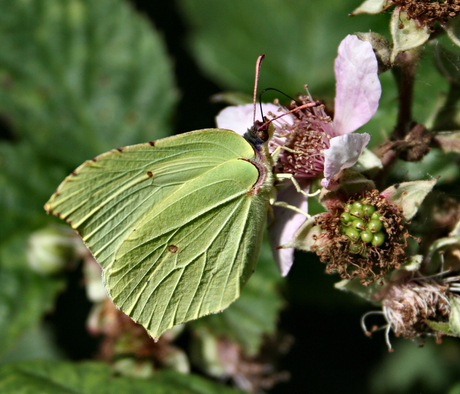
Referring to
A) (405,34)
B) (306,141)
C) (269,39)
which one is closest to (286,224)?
(306,141)

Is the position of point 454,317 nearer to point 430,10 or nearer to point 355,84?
point 355,84

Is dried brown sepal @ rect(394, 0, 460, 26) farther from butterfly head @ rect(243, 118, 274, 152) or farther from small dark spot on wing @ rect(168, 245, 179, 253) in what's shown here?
small dark spot on wing @ rect(168, 245, 179, 253)

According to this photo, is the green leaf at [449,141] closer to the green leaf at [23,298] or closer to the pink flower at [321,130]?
the pink flower at [321,130]

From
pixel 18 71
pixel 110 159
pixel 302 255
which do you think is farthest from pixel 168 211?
pixel 18 71

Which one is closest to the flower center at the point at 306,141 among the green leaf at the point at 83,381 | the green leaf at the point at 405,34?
the green leaf at the point at 405,34

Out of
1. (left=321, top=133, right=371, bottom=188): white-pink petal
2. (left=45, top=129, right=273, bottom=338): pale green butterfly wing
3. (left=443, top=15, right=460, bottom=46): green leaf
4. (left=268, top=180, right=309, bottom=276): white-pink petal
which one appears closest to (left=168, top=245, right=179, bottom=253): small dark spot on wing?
(left=45, top=129, right=273, bottom=338): pale green butterfly wing

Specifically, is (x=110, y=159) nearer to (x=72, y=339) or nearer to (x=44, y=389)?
(x=44, y=389)

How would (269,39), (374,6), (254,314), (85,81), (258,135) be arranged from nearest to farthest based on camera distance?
1. (374,6)
2. (258,135)
3. (254,314)
4. (85,81)
5. (269,39)
